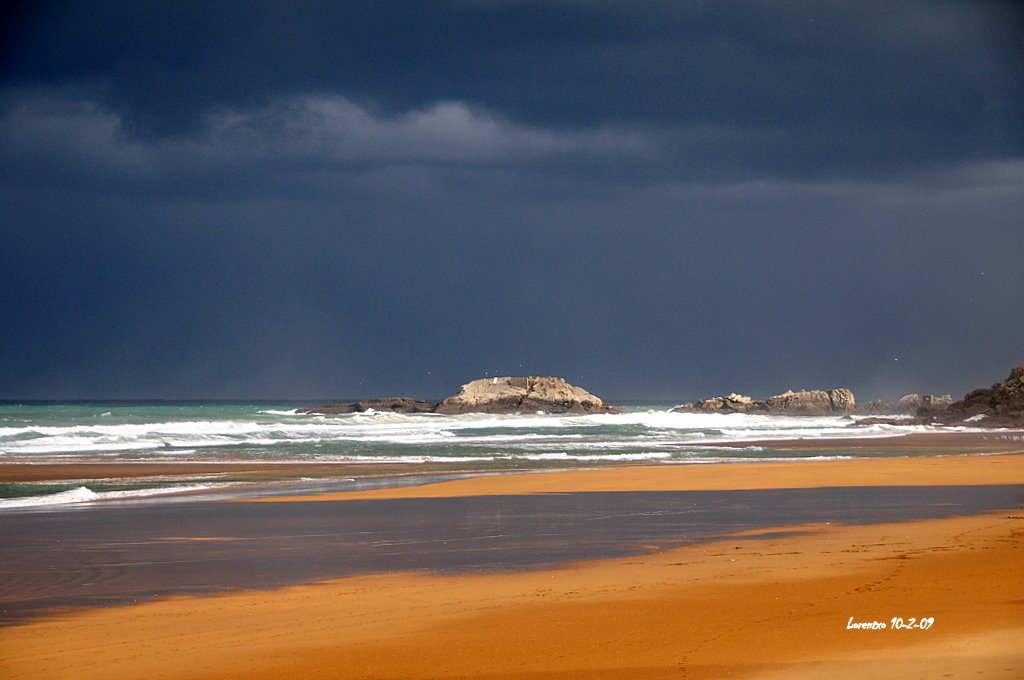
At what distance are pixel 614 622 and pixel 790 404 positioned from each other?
8102 centimetres

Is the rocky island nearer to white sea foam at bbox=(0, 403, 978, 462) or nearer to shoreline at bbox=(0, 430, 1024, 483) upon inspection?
white sea foam at bbox=(0, 403, 978, 462)

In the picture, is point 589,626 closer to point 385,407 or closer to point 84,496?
point 84,496

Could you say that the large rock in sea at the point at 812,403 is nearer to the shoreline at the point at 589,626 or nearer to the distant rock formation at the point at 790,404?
the distant rock formation at the point at 790,404

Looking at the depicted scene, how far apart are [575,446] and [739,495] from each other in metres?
17.4

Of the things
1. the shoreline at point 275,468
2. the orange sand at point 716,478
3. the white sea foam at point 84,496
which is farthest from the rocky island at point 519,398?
the white sea foam at point 84,496

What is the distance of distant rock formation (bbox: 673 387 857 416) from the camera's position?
84.9m

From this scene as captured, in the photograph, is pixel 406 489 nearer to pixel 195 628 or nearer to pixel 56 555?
pixel 56 555

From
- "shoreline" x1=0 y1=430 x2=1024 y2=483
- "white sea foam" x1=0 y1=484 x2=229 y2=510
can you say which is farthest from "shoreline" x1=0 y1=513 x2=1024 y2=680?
"shoreline" x1=0 y1=430 x2=1024 y2=483

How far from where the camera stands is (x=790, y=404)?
85.7m

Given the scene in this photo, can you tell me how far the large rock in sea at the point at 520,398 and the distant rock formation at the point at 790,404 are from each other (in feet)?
34.4

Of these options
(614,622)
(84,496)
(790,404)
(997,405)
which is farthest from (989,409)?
(614,622)

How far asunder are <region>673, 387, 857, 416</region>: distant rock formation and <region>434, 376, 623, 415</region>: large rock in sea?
10.5 meters

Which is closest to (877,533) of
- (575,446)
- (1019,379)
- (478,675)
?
(478,675)

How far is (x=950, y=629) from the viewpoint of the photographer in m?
7.36
